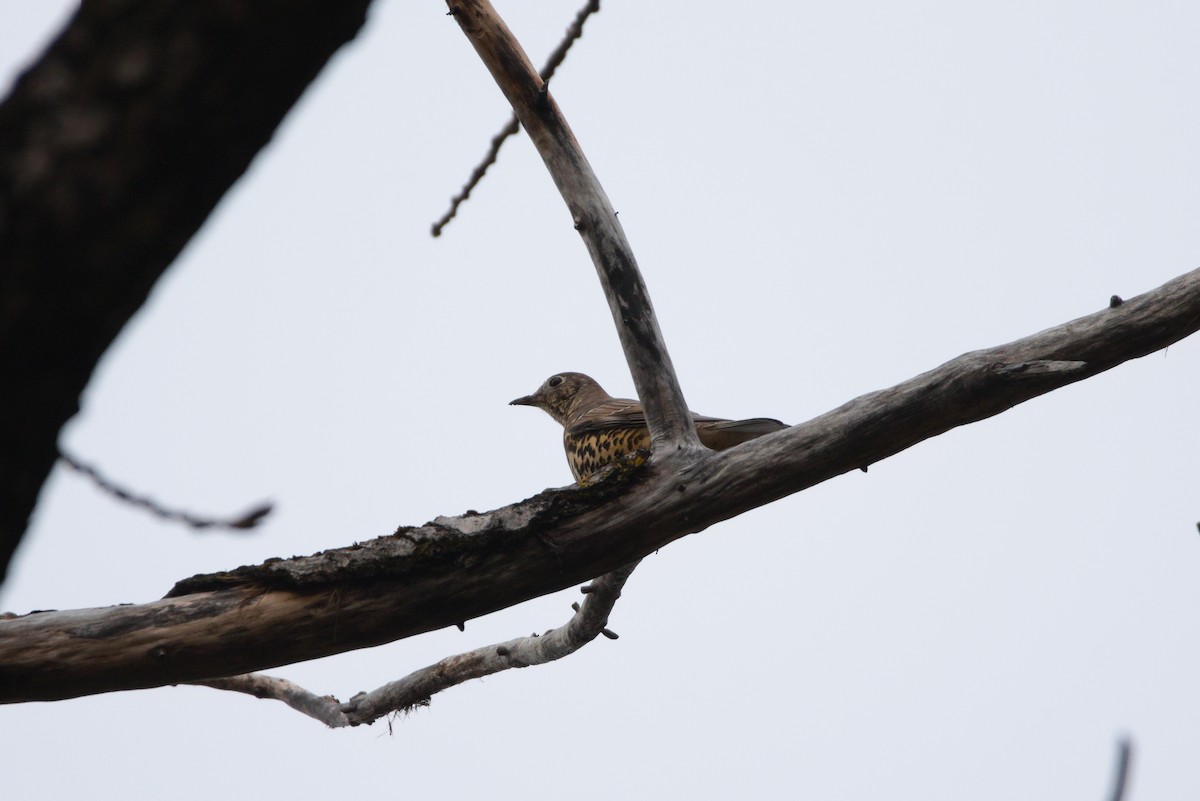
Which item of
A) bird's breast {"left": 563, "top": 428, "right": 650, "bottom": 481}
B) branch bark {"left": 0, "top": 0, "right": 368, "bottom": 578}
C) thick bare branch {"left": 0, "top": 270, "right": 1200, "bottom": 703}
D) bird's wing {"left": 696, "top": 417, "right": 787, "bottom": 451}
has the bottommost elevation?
thick bare branch {"left": 0, "top": 270, "right": 1200, "bottom": 703}

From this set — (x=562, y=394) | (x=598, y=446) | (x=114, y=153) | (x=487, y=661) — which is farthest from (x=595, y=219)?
(x=562, y=394)

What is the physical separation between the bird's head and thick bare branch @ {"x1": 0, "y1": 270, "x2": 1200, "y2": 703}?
3.83m

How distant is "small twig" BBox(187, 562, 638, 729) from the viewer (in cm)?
387

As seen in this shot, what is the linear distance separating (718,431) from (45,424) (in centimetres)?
307

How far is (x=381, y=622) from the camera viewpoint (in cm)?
292

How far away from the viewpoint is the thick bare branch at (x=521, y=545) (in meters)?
2.83

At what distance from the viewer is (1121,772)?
46.6 inches

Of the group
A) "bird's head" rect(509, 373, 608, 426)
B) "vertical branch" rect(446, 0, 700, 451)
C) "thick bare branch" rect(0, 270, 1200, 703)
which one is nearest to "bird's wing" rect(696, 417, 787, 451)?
"vertical branch" rect(446, 0, 700, 451)

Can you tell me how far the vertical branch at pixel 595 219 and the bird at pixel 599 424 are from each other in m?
0.26

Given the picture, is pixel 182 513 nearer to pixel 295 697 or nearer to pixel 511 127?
pixel 511 127

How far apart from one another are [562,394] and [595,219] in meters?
3.78

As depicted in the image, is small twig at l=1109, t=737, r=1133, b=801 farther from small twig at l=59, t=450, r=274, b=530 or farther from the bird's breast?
the bird's breast

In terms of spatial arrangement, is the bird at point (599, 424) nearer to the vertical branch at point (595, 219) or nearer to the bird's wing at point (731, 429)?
the bird's wing at point (731, 429)

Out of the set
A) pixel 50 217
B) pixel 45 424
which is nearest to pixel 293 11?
pixel 50 217
